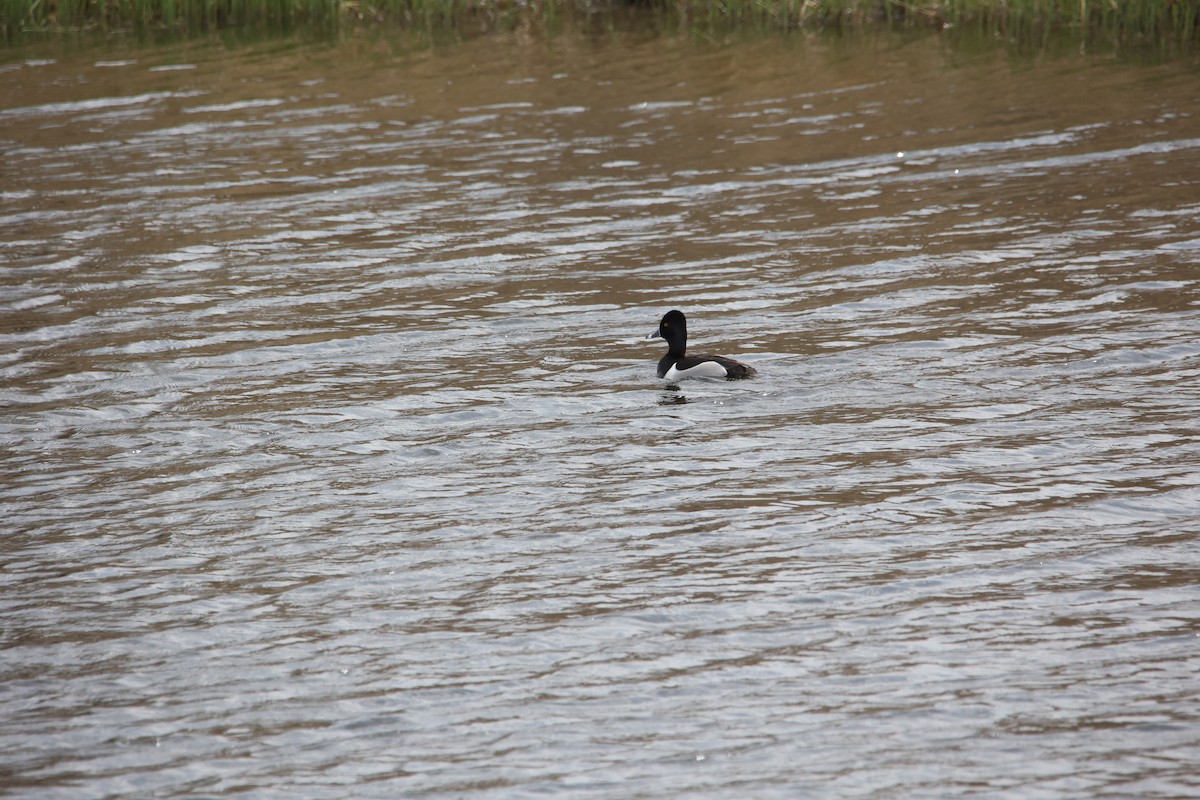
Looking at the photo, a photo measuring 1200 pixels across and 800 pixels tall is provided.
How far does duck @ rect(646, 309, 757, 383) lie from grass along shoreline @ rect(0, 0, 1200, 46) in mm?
15200

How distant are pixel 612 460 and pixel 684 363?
1.84 m

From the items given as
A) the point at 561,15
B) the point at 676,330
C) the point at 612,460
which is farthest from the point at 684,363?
the point at 561,15

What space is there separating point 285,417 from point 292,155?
10046mm

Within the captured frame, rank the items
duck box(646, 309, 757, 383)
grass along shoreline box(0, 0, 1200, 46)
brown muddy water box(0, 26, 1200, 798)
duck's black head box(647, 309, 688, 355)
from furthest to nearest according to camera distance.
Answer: grass along shoreline box(0, 0, 1200, 46) → duck's black head box(647, 309, 688, 355) → duck box(646, 309, 757, 383) → brown muddy water box(0, 26, 1200, 798)

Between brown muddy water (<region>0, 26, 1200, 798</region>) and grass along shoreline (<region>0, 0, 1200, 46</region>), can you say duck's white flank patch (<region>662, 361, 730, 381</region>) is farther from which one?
grass along shoreline (<region>0, 0, 1200, 46</region>)

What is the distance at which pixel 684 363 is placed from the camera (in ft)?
38.2

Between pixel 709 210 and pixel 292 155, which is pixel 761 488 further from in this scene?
pixel 292 155

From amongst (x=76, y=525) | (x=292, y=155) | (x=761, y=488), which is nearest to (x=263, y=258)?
(x=292, y=155)

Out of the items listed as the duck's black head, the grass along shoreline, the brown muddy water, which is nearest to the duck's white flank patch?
the brown muddy water

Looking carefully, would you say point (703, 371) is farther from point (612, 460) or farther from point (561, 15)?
point (561, 15)

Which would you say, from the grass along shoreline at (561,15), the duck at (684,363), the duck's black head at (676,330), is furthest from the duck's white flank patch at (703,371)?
the grass along shoreline at (561,15)

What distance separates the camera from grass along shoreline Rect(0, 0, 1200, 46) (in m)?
24.6

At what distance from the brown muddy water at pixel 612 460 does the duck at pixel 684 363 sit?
0.14 metres

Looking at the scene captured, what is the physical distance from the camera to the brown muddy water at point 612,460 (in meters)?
6.59
